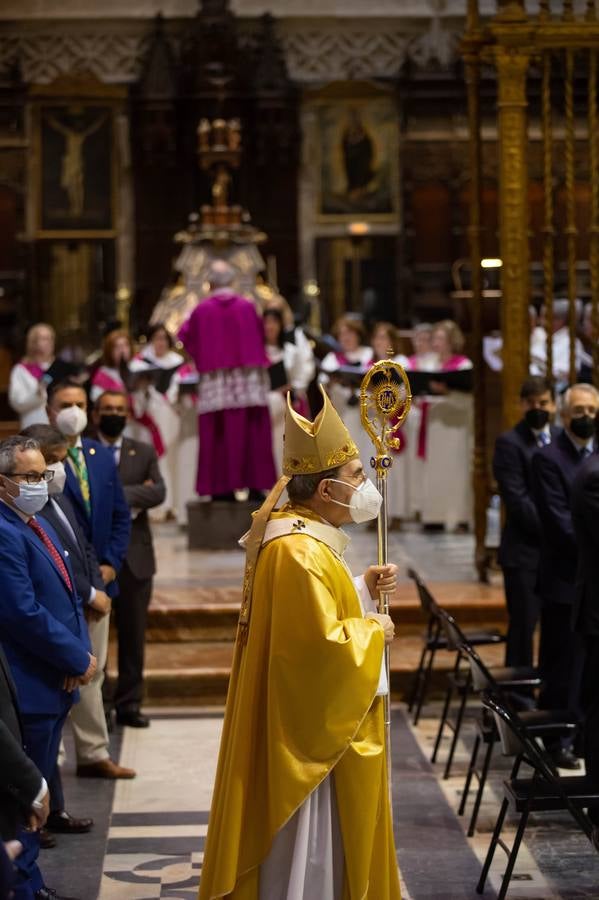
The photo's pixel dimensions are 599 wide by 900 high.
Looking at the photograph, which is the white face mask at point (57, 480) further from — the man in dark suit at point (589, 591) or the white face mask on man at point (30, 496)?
the man in dark suit at point (589, 591)

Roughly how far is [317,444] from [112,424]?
3.34m

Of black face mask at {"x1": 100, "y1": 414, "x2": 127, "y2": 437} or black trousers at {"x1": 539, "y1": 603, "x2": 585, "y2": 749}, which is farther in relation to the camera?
black face mask at {"x1": 100, "y1": 414, "x2": 127, "y2": 437}

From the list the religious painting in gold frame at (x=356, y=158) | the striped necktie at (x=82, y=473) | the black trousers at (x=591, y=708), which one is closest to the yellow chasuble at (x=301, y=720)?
the black trousers at (x=591, y=708)

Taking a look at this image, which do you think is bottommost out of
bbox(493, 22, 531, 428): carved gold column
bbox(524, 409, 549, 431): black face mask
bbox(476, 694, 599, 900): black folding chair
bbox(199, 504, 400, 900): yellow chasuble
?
bbox(476, 694, 599, 900): black folding chair

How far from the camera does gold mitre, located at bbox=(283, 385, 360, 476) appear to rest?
14.7ft

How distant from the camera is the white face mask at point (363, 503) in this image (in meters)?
4.47

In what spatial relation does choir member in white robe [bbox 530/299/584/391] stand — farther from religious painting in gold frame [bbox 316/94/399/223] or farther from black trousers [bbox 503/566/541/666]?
religious painting in gold frame [bbox 316/94/399/223]

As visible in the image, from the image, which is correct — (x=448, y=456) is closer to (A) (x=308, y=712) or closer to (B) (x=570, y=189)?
(B) (x=570, y=189)

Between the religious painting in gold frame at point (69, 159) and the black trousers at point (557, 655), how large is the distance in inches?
539

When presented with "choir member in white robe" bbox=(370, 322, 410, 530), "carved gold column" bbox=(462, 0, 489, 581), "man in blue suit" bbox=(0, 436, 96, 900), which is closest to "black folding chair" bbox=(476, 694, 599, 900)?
"man in blue suit" bbox=(0, 436, 96, 900)

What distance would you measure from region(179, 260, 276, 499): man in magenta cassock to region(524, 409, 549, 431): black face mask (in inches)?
158

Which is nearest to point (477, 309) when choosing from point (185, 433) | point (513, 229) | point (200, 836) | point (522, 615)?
point (513, 229)

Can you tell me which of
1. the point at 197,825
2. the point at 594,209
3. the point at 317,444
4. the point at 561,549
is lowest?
the point at 197,825

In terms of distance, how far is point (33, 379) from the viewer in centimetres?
1213
